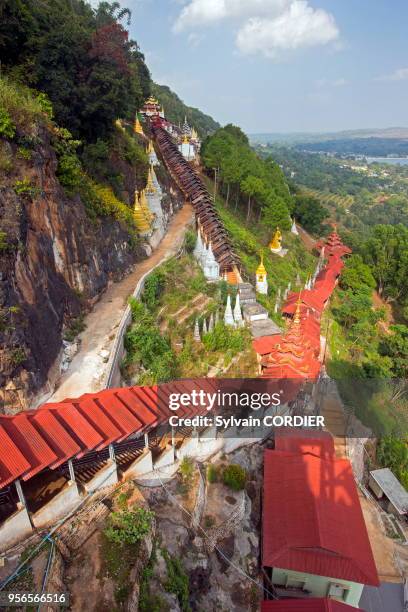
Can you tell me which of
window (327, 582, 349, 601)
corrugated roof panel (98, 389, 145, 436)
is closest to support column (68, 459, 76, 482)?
corrugated roof panel (98, 389, 145, 436)

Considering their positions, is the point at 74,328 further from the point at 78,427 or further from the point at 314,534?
the point at 314,534

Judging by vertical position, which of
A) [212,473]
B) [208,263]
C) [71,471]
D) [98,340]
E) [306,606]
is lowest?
[306,606]

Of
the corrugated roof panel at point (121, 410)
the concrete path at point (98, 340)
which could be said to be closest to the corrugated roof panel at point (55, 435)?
the corrugated roof panel at point (121, 410)

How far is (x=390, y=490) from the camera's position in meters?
22.9

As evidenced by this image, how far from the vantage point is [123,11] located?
142ft

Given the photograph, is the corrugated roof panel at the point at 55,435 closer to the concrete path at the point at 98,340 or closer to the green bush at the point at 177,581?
the concrete path at the point at 98,340

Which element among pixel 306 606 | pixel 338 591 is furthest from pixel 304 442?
pixel 306 606

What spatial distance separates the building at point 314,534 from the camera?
14.7 m

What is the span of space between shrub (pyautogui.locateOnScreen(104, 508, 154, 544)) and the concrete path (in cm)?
591

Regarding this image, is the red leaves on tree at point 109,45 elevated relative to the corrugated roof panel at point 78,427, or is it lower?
elevated

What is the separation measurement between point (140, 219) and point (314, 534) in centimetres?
2408

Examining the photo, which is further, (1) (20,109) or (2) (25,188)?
(1) (20,109)

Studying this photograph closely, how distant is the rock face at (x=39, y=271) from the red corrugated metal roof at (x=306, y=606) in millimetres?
11232

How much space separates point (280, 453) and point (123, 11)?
156ft
